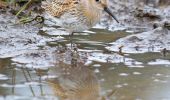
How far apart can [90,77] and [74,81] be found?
240 mm

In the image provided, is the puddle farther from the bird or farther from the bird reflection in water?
the bird

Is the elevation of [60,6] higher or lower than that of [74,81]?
higher

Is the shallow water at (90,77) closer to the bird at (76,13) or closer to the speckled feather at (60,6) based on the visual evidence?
the bird at (76,13)

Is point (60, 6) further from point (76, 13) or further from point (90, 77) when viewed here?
point (90, 77)

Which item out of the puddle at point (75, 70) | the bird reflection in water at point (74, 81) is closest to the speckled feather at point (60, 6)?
the puddle at point (75, 70)

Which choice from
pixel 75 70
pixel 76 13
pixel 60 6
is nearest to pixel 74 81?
pixel 75 70

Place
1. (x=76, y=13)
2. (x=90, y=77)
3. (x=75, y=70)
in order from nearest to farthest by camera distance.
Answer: (x=90, y=77) → (x=75, y=70) → (x=76, y=13)

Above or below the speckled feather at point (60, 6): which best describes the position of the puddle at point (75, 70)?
below

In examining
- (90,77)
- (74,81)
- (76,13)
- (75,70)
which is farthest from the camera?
(76,13)

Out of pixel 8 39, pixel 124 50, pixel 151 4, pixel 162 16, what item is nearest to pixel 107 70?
pixel 124 50

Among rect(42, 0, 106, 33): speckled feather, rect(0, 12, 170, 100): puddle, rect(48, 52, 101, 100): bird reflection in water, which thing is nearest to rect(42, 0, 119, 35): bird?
rect(42, 0, 106, 33): speckled feather

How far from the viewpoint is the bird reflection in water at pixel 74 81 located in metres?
5.22

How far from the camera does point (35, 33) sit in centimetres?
802

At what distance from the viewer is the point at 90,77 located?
5.91 meters
